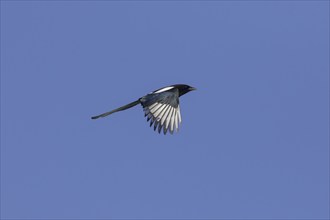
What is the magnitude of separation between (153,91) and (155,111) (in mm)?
1655

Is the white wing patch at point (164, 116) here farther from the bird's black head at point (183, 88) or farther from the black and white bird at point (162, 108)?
the bird's black head at point (183, 88)

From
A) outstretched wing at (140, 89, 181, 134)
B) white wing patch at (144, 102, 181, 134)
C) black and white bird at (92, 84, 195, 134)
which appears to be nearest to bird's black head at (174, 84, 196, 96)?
black and white bird at (92, 84, 195, 134)

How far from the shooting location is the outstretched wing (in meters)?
18.8

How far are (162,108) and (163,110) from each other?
0.31 feet

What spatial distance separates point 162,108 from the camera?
19.5 meters

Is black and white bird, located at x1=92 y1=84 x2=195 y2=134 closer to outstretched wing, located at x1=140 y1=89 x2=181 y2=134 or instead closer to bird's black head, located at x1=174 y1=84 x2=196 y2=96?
outstretched wing, located at x1=140 y1=89 x2=181 y2=134

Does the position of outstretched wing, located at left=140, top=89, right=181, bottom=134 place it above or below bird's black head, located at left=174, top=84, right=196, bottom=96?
below

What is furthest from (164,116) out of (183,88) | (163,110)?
(183,88)

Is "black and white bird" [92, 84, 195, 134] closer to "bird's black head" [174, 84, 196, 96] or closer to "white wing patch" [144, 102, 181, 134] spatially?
"white wing patch" [144, 102, 181, 134]

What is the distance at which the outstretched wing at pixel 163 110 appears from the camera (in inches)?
741

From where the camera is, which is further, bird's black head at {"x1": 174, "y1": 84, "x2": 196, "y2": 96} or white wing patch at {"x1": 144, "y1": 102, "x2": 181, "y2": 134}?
bird's black head at {"x1": 174, "y1": 84, "x2": 196, "y2": 96}

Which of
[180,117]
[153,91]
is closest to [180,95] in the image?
[153,91]

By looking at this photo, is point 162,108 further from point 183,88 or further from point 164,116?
point 183,88

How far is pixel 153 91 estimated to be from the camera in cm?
2083
